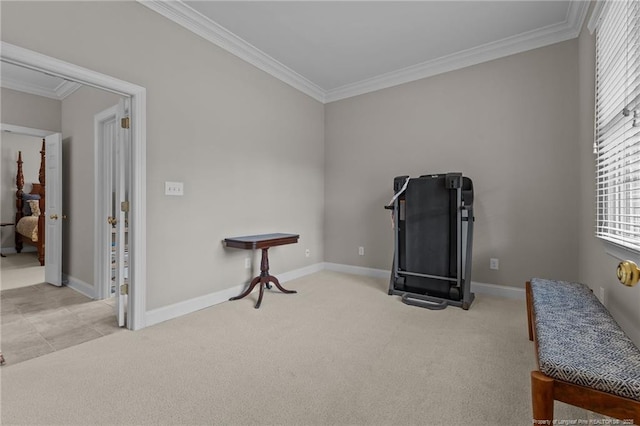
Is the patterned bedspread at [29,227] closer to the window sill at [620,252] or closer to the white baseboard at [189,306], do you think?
the white baseboard at [189,306]

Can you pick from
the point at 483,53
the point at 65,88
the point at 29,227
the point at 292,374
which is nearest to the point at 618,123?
the point at 483,53

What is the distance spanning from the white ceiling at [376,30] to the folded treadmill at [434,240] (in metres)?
1.43

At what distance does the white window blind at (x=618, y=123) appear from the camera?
4.66 feet

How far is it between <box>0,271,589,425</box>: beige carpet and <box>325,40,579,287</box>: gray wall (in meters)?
0.86

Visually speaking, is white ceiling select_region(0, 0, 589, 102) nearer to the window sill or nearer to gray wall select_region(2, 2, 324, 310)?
gray wall select_region(2, 2, 324, 310)

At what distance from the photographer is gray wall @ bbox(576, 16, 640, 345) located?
1424 mm

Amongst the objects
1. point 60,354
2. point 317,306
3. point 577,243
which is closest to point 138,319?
point 60,354

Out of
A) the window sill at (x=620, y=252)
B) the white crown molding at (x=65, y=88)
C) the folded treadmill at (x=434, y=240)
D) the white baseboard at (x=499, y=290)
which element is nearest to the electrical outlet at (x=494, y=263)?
the white baseboard at (x=499, y=290)

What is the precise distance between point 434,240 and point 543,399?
2182 mm

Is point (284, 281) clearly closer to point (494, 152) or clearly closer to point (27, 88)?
point (494, 152)

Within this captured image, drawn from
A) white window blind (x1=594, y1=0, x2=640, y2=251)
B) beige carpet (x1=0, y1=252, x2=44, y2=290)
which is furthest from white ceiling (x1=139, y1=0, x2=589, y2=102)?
beige carpet (x1=0, y1=252, x2=44, y2=290)

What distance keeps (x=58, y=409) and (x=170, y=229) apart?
4.64 ft

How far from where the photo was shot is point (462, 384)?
1.61 metres

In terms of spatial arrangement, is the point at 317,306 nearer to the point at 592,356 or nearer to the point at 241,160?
the point at 241,160
